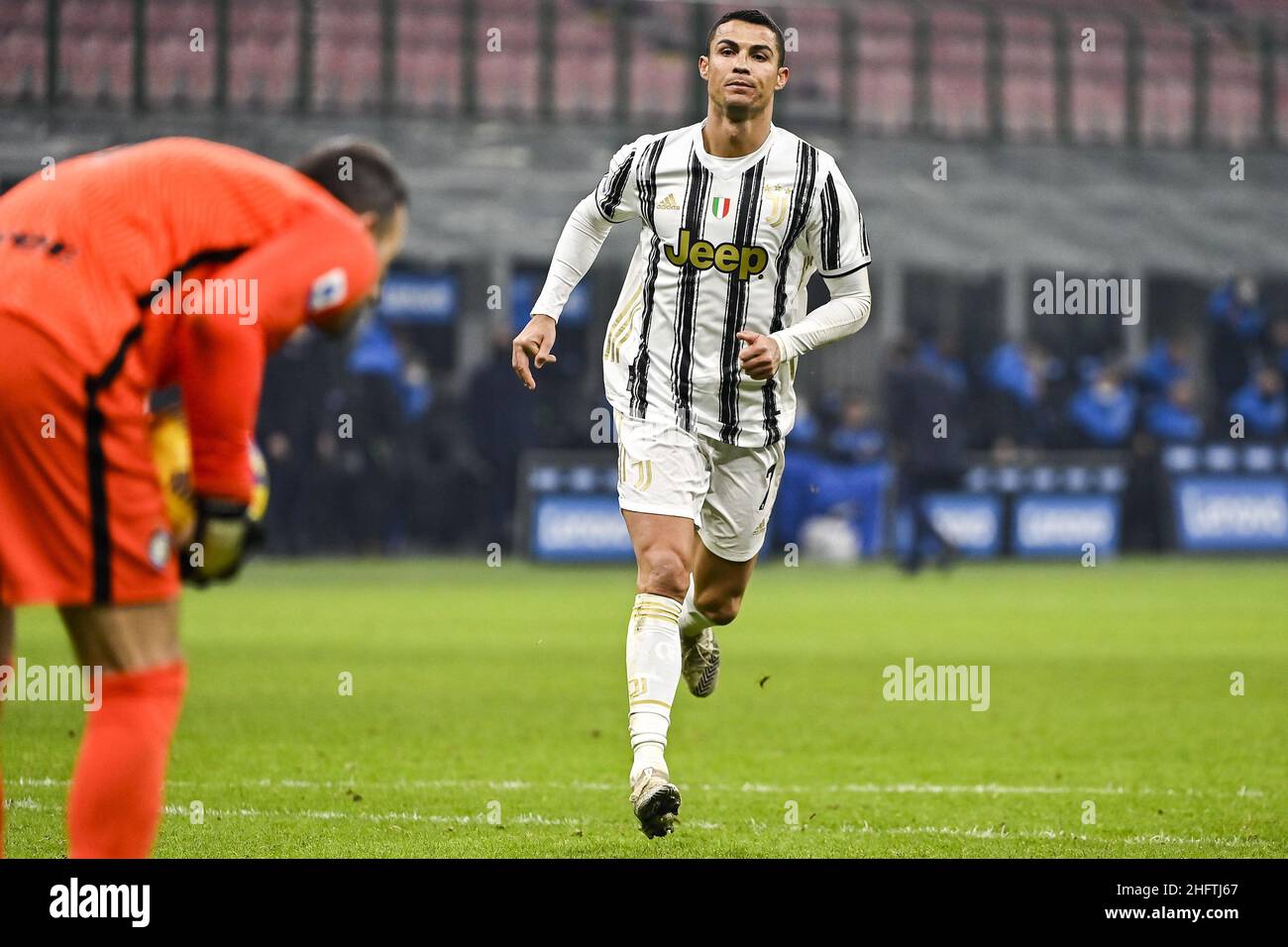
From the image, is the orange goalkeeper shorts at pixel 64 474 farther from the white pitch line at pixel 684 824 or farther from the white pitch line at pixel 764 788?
the white pitch line at pixel 764 788

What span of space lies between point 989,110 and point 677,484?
23223 millimetres

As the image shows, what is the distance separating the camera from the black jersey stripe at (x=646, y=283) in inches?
271

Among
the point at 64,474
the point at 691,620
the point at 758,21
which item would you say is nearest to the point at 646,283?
the point at 758,21

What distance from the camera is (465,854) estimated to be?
6.08 metres

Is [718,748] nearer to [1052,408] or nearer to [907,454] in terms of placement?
[907,454]

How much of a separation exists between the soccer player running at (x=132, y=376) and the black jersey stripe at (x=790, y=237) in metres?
2.67

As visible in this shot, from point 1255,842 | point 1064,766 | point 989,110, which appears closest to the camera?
point 1255,842

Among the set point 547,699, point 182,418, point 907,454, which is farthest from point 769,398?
point 907,454

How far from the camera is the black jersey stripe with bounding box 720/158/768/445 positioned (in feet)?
22.2

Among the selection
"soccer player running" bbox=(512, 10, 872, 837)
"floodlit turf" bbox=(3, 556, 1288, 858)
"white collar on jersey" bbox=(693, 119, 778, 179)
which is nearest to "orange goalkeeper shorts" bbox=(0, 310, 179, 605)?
"floodlit turf" bbox=(3, 556, 1288, 858)

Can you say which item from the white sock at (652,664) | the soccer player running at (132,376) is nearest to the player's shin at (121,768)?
the soccer player running at (132,376)

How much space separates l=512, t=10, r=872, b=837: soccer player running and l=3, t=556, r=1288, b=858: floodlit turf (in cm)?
95

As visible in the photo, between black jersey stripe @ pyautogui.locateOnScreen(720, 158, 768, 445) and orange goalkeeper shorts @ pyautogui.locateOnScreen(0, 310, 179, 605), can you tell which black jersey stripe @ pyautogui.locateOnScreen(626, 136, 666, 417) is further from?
orange goalkeeper shorts @ pyautogui.locateOnScreen(0, 310, 179, 605)

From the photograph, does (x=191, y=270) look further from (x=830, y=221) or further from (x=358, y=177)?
(x=830, y=221)
